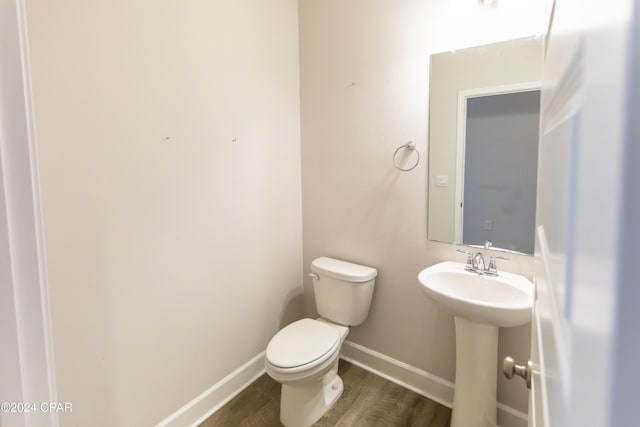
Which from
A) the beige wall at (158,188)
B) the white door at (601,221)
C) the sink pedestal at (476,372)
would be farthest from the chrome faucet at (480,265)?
the white door at (601,221)

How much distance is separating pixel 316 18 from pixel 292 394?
2268mm

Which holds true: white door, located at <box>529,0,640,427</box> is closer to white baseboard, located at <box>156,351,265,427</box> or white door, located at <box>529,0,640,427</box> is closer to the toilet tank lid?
the toilet tank lid

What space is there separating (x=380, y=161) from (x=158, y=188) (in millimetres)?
1214

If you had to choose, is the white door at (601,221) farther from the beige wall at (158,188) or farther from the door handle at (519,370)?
the beige wall at (158,188)

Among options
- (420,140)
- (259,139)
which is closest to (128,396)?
(259,139)

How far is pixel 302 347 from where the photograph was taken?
1.62 meters

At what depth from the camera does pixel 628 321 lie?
6.2 inches

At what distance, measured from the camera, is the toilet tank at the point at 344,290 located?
1908 mm

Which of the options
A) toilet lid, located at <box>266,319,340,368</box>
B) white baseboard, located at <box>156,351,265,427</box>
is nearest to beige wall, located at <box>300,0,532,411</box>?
toilet lid, located at <box>266,319,340,368</box>

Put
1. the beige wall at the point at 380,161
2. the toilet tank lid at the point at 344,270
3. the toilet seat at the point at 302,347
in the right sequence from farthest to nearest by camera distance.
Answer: the toilet tank lid at the point at 344,270
the beige wall at the point at 380,161
the toilet seat at the point at 302,347

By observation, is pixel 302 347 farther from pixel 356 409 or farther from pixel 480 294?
pixel 480 294

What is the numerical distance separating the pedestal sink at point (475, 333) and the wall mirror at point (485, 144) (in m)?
0.19

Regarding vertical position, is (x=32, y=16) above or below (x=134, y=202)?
above

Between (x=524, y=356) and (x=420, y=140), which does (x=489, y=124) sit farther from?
(x=524, y=356)
